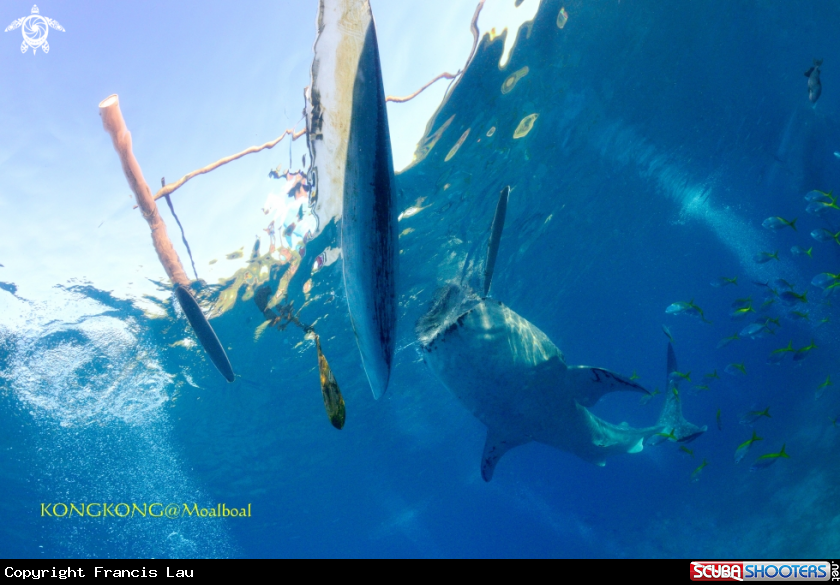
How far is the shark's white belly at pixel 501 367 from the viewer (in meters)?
3.95

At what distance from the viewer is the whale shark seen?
3954mm

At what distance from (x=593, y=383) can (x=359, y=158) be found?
4963 mm

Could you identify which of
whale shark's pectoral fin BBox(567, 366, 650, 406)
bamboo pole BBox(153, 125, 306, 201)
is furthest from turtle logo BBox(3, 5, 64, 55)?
whale shark's pectoral fin BBox(567, 366, 650, 406)

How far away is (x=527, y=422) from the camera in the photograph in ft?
17.7

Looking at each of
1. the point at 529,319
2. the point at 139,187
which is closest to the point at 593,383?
the point at 139,187

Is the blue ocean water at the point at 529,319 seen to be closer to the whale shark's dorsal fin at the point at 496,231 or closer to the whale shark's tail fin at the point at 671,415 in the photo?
the whale shark's dorsal fin at the point at 496,231

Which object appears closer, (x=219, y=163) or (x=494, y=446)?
(x=494, y=446)

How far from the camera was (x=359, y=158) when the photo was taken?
2.13 feet

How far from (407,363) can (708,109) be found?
15.4 m

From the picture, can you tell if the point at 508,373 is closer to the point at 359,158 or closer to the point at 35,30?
the point at 359,158

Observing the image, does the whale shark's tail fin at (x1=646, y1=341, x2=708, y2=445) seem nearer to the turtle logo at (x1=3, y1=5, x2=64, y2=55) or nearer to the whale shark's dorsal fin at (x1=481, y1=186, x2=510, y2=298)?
the whale shark's dorsal fin at (x1=481, y1=186, x2=510, y2=298)

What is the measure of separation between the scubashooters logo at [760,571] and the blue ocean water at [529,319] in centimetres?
604

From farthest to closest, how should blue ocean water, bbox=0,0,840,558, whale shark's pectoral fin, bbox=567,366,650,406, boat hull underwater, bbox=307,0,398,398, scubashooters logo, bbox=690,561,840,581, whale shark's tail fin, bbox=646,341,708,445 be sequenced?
blue ocean water, bbox=0,0,840,558 → whale shark's tail fin, bbox=646,341,708,445 → scubashooters logo, bbox=690,561,840,581 → whale shark's pectoral fin, bbox=567,366,650,406 → boat hull underwater, bbox=307,0,398,398

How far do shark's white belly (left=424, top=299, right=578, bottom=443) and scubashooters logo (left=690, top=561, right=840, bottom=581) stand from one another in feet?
9.94
